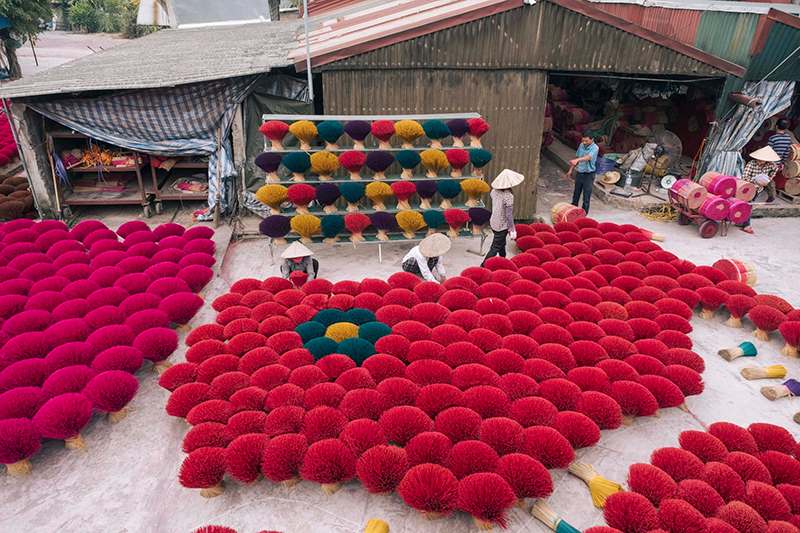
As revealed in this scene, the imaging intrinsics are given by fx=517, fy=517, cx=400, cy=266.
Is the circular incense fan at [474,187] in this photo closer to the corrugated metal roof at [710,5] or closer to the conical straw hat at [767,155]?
the conical straw hat at [767,155]

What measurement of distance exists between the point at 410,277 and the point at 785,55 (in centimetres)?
830

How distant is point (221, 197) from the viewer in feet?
27.8

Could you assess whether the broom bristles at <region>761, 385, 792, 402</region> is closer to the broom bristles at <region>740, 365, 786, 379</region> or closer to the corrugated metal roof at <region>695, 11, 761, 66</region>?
the broom bristles at <region>740, 365, 786, 379</region>

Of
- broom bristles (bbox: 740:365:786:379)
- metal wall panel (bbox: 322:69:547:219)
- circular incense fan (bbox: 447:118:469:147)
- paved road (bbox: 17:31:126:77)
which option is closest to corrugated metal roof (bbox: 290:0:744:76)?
metal wall panel (bbox: 322:69:547:219)

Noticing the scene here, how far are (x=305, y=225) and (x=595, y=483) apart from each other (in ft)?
15.1

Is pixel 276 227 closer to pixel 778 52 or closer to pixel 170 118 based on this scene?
pixel 170 118

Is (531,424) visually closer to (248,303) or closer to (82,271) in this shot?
(248,303)

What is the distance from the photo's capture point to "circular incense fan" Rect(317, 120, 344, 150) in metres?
7.13

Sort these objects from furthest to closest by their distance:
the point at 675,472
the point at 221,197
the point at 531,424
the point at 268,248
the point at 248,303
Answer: the point at 221,197 < the point at 268,248 < the point at 248,303 < the point at 531,424 < the point at 675,472

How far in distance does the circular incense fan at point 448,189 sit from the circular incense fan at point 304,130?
1.89 m

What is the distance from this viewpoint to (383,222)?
23.2ft

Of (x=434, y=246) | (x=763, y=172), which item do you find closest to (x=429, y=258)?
(x=434, y=246)

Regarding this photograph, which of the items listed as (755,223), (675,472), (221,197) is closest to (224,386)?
(675,472)

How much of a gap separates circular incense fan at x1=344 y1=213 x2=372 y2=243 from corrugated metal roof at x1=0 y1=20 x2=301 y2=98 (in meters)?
2.65
